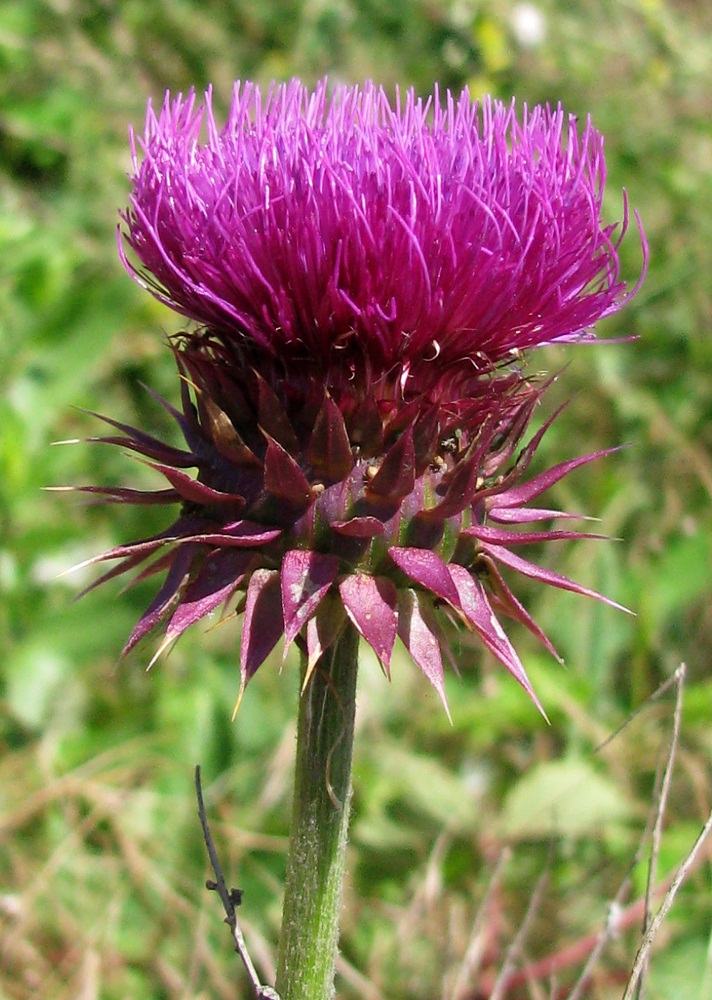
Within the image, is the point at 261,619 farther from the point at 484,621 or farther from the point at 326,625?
the point at 484,621

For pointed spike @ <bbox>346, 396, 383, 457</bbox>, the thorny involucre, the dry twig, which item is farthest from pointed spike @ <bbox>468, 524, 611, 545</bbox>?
the dry twig

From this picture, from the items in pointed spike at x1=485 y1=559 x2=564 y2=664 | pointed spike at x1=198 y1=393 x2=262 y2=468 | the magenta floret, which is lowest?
pointed spike at x1=485 y1=559 x2=564 y2=664

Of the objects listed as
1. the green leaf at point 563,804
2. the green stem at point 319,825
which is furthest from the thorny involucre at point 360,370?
the green leaf at point 563,804

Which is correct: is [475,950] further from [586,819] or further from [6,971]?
[6,971]

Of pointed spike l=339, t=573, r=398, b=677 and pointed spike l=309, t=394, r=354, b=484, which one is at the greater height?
pointed spike l=309, t=394, r=354, b=484

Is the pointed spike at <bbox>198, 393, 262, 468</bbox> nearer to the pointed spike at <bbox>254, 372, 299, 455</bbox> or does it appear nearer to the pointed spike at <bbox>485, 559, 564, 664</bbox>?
the pointed spike at <bbox>254, 372, 299, 455</bbox>

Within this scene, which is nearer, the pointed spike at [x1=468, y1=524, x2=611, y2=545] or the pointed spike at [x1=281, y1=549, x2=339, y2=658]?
the pointed spike at [x1=281, y1=549, x2=339, y2=658]

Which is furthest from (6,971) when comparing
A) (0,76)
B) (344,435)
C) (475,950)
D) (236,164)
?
(0,76)
